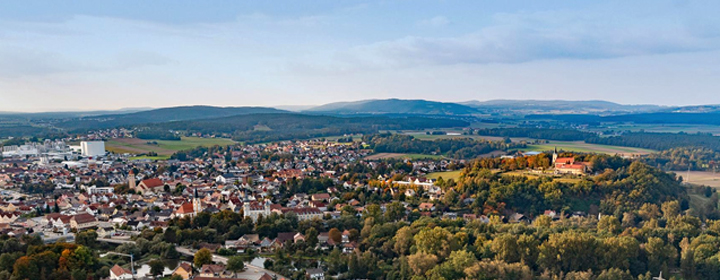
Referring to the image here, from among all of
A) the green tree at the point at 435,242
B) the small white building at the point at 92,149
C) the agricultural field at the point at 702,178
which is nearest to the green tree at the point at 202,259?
the green tree at the point at 435,242

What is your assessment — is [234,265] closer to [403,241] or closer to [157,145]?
[403,241]

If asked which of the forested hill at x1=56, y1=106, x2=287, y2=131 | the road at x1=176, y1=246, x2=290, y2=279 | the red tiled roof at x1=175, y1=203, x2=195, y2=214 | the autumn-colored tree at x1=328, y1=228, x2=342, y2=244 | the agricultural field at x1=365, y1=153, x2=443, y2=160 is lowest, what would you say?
the road at x1=176, y1=246, x2=290, y2=279

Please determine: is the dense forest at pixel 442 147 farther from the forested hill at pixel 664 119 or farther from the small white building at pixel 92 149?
the forested hill at pixel 664 119

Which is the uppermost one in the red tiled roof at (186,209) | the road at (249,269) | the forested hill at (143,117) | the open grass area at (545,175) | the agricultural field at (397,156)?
the forested hill at (143,117)

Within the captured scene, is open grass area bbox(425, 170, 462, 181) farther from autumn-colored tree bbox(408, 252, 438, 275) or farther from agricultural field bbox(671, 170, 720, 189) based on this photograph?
autumn-colored tree bbox(408, 252, 438, 275)

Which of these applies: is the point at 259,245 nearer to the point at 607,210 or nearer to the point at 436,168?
the point at 607,210

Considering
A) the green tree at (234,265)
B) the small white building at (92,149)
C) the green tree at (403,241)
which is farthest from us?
the small white building at (92,149)

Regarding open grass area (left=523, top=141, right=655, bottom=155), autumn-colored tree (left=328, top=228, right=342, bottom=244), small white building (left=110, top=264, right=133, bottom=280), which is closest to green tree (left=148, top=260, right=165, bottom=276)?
small white building (left=110, top=264, right=133, bottom=280)
